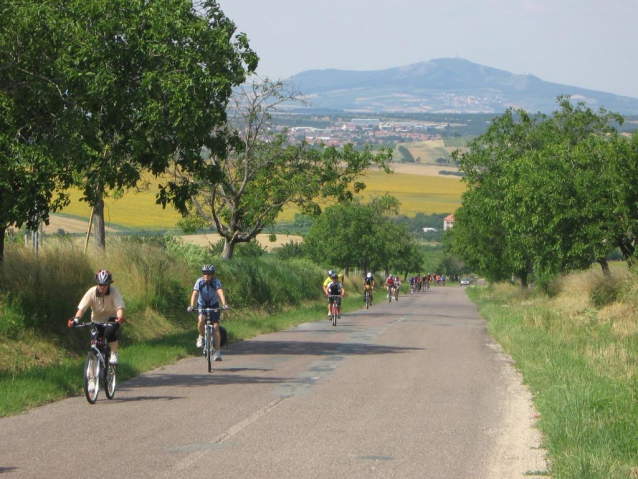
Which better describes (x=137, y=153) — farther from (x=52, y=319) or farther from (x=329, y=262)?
(x=329, y=262)

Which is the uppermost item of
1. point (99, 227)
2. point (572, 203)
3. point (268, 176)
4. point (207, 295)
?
point (268, 176)

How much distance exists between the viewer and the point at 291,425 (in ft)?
33.6

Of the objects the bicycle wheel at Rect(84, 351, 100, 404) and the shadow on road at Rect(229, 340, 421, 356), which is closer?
the bicycle wheel at Rect(84, 351, 100, 404)

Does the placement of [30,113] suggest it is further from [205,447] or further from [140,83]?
[205,447]

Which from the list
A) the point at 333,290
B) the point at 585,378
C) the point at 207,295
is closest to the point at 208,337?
the point at 207,295

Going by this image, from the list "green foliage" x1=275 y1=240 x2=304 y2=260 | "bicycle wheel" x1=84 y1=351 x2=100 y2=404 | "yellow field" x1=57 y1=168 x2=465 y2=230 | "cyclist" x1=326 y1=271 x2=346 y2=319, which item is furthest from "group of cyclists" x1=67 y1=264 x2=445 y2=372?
"green foliage" x1=275 y1=240 x2=304 y2=260

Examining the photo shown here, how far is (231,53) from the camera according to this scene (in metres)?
19.7

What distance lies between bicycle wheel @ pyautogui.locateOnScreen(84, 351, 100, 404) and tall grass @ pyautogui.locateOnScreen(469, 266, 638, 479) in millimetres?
5432

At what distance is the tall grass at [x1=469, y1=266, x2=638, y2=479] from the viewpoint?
824cm

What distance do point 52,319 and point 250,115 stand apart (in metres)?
16.0

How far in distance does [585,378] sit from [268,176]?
21160 millimetres

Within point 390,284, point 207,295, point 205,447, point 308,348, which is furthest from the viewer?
point 390,284

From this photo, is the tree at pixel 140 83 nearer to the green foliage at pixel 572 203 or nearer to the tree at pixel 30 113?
the tree at pixel 30 113

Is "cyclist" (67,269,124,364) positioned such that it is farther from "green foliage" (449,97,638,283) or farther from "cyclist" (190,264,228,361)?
"green foliage" (449,97,638,283)
